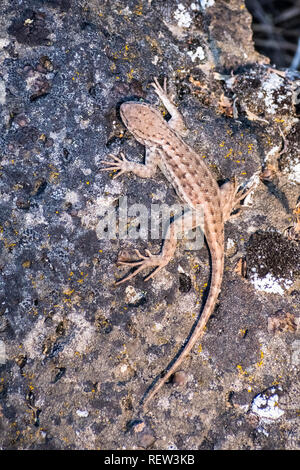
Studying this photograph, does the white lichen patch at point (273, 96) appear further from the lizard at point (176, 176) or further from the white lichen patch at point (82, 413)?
the white lichen patch at point (82, 413)

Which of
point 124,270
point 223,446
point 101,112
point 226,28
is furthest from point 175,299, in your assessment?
point 226,28

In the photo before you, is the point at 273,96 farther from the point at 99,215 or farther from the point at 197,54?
the point at 99,215

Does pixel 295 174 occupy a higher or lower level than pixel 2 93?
lower

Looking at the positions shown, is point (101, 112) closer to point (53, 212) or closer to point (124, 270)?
point (53, 212)

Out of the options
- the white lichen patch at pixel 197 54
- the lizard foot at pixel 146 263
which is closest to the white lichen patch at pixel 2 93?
the lizard foot at pixel 146 263

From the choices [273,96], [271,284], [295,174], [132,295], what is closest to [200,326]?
[132,295]
